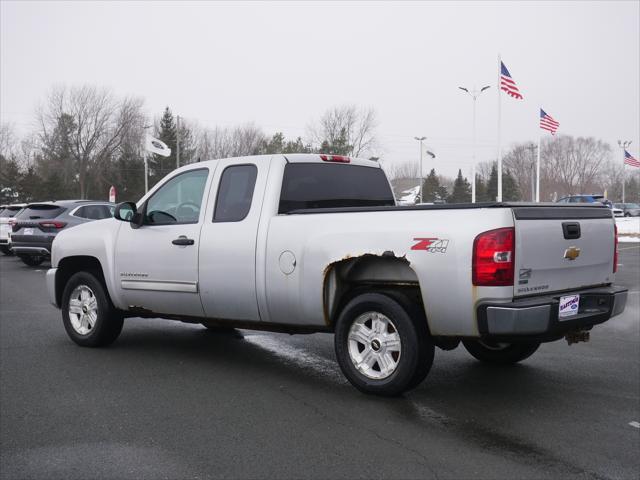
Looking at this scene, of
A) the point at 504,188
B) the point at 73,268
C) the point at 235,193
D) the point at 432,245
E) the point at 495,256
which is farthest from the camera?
Answer: the point at 504,188

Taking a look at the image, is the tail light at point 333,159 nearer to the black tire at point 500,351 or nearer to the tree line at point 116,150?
the black tire at point 500,351

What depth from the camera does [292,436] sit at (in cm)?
421

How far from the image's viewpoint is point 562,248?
4.78 metres

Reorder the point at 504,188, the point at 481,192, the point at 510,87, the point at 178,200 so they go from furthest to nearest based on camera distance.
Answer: the point at 481,192 → the point at 504,188 → the point at 510,87 → the point at 178,200

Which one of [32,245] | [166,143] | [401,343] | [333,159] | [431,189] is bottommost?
[401,343]

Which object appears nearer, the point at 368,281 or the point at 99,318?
the point at 368,281

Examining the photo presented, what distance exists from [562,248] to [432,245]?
996mm

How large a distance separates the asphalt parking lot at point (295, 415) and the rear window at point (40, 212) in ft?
31.6

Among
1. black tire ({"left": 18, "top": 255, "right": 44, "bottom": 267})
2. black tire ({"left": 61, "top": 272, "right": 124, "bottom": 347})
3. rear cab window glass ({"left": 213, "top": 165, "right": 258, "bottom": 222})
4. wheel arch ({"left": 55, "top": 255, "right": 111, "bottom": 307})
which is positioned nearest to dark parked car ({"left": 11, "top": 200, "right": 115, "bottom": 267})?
black tire ({"left": 18, "top": 255, "right": 44, "bottom": 267})

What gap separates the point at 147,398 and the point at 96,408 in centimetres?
40

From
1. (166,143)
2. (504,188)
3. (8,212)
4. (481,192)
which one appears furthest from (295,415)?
(481,192)

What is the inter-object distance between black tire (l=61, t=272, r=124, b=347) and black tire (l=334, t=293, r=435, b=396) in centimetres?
292

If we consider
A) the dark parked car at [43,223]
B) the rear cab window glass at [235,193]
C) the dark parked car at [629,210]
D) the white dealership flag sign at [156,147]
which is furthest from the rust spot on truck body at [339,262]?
the dark parked car at [629,210]

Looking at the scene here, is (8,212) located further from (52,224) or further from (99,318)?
(99,318)
